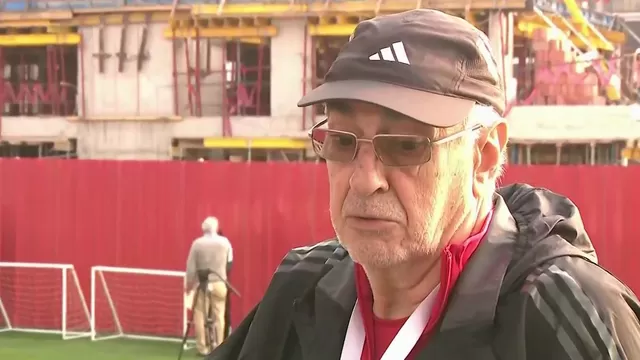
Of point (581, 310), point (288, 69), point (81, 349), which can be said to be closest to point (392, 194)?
point (581, 310)

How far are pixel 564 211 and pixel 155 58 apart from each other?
23070mm

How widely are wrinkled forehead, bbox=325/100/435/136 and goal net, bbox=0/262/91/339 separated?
12418 mm

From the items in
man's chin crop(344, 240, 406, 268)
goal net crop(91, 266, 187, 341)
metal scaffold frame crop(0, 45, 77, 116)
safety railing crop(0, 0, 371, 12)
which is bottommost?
goal net crop(91, 266, 187, 341)

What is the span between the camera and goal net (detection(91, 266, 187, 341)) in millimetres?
13680

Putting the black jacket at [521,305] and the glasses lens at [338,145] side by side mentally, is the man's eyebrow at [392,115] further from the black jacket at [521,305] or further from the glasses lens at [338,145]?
the black jacket at [521,305]

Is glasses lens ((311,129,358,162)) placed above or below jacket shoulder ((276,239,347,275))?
above

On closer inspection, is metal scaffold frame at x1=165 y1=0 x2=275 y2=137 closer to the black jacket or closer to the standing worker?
the standing worker

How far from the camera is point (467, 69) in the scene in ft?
6.39

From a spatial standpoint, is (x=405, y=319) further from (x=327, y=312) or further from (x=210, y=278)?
(x=210, y=278)

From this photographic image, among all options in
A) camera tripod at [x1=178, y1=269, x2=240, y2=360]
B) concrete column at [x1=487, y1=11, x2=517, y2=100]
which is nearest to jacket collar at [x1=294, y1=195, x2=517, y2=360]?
camera tripod at [x1=178, y1=269, x2=240, y2=360]

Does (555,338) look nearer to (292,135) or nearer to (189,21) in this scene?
(292,135)

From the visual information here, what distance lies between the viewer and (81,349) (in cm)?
1291

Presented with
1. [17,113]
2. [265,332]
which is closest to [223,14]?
[17,113]

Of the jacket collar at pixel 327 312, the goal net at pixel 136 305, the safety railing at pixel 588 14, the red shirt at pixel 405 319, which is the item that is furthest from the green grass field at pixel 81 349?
the safety railing at pixel 588 14
